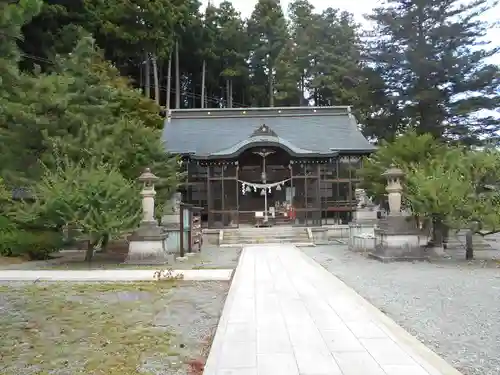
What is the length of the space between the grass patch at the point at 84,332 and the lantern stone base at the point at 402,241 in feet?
21.4

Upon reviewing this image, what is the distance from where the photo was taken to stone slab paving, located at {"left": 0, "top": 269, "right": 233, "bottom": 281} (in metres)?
8.41

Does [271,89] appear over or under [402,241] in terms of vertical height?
over

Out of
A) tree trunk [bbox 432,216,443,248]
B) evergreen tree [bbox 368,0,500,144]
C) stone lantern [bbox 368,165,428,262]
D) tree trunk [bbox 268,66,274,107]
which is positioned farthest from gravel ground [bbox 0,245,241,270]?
tree trunk [bbox 268,66,274,107]

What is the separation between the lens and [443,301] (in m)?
6.12

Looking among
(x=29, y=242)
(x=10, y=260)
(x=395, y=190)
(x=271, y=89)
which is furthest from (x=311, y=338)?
(x=271, y=89)

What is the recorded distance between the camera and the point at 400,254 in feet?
37.1

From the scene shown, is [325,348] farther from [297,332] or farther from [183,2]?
[183,2]

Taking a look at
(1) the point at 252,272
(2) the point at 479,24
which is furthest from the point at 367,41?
(1) the point at 252,272

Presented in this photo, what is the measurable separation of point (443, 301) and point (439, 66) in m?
20.7

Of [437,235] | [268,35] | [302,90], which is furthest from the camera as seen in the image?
[268,35]

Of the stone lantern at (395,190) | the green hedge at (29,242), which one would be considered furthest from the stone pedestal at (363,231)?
the green hedge at (29,242)

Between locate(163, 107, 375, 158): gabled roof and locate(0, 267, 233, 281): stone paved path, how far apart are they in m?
11.6

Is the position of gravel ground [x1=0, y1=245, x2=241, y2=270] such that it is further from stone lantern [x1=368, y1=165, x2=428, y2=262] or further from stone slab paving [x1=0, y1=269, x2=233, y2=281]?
stone lantern [x1=368, y1=165, x2=428, y2=262]

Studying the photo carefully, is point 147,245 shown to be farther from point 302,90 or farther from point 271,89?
point 302,90
